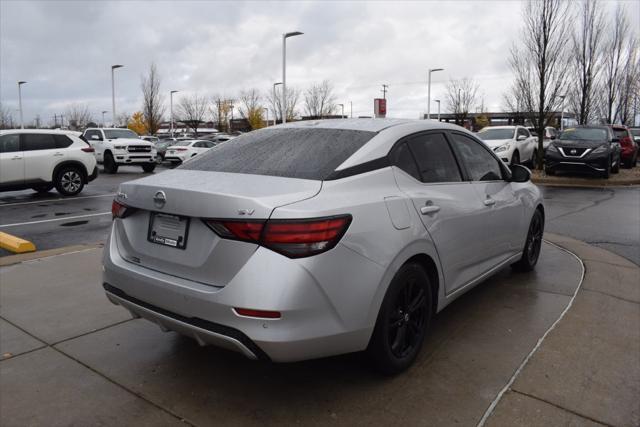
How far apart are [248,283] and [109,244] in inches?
51.1

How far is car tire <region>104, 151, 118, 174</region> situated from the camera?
21.5 m

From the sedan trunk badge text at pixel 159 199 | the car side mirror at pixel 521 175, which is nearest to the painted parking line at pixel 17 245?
the sedan trunk badge text at pixel 159 199

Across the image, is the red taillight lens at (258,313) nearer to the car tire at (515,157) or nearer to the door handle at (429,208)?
the door handle at (429,208)

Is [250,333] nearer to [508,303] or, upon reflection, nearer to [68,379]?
[68,379]

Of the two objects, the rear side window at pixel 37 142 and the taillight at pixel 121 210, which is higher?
the rear side window at pixel 37 142

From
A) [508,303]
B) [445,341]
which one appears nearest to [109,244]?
[445,341]

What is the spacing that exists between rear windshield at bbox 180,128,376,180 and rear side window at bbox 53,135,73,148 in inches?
441

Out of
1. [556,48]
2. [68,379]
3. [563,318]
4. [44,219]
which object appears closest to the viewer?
[68,379]

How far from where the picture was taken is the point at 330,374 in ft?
11.0

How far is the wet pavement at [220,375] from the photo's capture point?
2904 millimetres

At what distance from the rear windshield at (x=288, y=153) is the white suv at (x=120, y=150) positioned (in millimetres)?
18894

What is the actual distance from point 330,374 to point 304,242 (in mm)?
1155

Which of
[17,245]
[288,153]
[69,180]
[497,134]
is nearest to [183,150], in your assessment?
[69,180]

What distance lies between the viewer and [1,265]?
19.5ft
